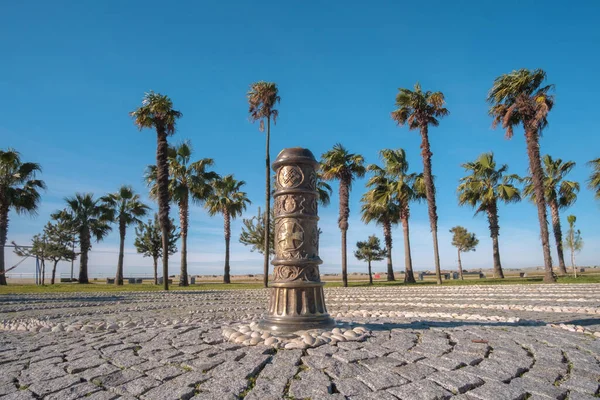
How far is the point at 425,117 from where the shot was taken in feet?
76.2

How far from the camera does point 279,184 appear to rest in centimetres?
565

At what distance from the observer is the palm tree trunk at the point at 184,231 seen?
86.1ft

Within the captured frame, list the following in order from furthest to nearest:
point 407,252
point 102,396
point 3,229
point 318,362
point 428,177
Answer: point 407,252 → point 3,229 → point 428,177 → point 318,362 → point 102,396

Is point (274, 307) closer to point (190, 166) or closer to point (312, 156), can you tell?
point (312, 156)

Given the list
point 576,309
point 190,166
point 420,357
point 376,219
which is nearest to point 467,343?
point 420,357

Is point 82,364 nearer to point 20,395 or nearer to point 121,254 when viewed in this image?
point 20,395

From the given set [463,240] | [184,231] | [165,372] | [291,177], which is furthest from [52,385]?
[463,240]

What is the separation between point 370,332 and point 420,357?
1099mm

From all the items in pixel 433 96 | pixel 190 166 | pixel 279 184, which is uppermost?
pixel 433 96

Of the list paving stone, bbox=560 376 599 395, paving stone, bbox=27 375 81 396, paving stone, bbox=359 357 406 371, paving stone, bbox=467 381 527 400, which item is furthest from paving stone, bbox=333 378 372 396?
paving stone, bbox=27 375 81 396

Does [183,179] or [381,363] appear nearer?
[381,363]

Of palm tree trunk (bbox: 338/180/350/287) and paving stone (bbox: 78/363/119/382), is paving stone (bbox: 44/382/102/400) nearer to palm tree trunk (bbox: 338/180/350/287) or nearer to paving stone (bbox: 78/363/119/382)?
paving stone (bbox: 78/363/119/382)

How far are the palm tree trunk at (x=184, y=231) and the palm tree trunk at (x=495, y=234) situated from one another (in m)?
21.2

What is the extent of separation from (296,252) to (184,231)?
77.6 feet
